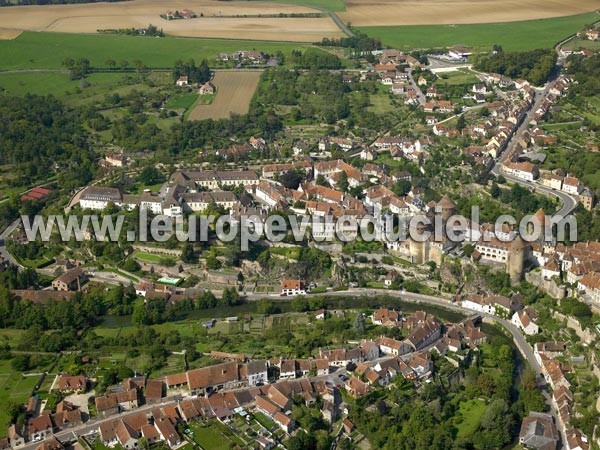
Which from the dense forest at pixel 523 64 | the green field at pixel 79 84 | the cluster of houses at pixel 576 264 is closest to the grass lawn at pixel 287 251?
the cluster of houses at pixel 576 264

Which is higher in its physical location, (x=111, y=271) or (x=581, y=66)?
(x=581, y=66)

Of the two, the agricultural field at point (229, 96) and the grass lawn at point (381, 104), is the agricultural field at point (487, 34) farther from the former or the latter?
the agricultural field at point (229, 96)

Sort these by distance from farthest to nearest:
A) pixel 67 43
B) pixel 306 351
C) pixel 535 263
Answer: pixel 67 43 < pixel 535 263 < pixel 306 351

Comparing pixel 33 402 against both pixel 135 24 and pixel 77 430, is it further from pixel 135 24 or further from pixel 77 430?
pixel 135 24

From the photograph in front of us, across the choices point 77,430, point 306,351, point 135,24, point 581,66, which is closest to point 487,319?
point 306,351

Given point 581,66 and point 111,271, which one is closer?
point 111,271

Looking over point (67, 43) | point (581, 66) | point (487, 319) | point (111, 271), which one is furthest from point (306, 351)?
point (67, 43)

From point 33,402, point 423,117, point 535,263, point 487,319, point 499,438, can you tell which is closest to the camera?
point 499,438
